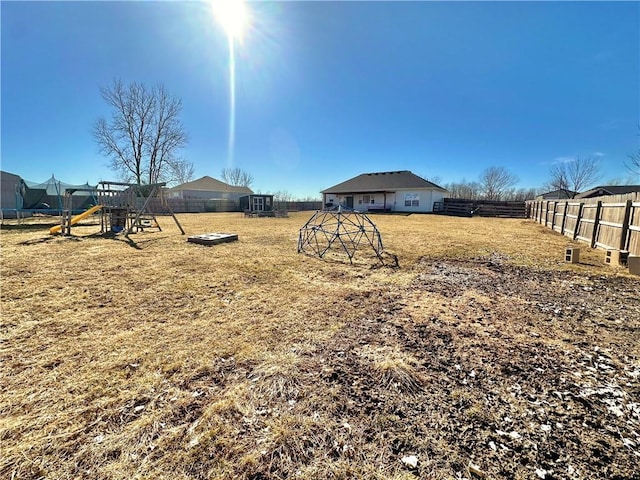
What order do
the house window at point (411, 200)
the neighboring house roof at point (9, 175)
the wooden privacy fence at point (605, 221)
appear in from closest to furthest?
the wooden privacy fence at point (605, 221), the neighboring house roof at point (9, 175), the house window at point (411, 200)

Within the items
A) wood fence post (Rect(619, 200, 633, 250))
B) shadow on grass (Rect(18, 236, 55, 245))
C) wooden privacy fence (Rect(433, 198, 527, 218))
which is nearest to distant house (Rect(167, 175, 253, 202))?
wooden privacy fence (Rect(433, 198, 527, 218))

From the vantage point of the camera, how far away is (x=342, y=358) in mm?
2592

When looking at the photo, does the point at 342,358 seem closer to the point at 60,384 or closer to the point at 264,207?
the point at 60,384

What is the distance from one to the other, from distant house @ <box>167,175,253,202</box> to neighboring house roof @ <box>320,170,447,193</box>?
18.0 m

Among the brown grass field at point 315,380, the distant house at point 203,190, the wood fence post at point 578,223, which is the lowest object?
the brown grass field at point 315,380

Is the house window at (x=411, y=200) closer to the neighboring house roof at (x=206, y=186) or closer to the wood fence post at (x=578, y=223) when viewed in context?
the wood fence post at (x=578, y=223)

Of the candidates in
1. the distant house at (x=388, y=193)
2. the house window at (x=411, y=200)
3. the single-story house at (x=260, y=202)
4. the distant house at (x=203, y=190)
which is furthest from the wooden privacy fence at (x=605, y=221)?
the distant house at (x=203, y=190)

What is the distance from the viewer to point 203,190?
4312 centimetres

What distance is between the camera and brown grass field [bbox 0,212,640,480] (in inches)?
60.9

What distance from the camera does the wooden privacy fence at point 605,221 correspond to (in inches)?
253

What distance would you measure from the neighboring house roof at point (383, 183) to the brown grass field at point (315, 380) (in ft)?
80.0

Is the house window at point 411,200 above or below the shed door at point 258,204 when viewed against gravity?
above

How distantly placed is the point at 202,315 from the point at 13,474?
6.91ft

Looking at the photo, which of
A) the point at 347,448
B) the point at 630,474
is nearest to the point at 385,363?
the point at 347,448
